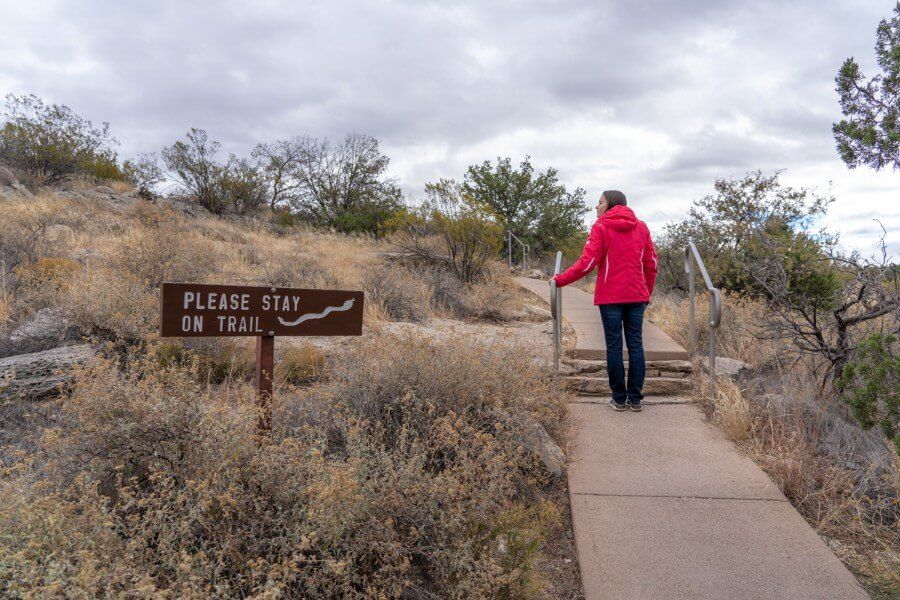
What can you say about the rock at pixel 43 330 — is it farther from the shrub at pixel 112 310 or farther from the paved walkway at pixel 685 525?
the paved walkway at pixel 685 525

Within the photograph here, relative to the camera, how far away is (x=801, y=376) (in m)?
5.09

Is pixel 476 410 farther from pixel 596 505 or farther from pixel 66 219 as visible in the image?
pixel 66 219

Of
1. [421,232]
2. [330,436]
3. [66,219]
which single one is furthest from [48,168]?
[330,436]

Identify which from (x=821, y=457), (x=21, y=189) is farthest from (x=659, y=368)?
(x=21, y=189)

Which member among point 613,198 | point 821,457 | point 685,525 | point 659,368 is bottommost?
point 685,525

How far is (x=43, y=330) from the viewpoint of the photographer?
16.4ft

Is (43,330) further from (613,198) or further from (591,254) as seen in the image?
(613,198)

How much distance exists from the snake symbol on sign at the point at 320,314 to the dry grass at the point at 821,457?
2954mm

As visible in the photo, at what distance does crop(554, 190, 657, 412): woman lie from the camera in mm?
4809

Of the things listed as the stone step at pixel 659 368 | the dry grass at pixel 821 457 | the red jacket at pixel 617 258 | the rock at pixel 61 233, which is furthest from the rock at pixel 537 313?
the rock at pixel 61 233

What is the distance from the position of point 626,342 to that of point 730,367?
56.9 inches

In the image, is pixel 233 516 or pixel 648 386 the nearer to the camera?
pixel 233 516

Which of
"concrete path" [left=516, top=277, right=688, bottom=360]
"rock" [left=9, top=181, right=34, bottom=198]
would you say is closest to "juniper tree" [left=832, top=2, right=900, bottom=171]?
"concrete path" [left=516, top=277, right=688, bottom=360]

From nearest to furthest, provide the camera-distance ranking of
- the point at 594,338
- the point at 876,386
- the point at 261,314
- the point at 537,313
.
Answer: the point at 261,314, the point at 876,386, the point at 594,338, the point at 537,313
